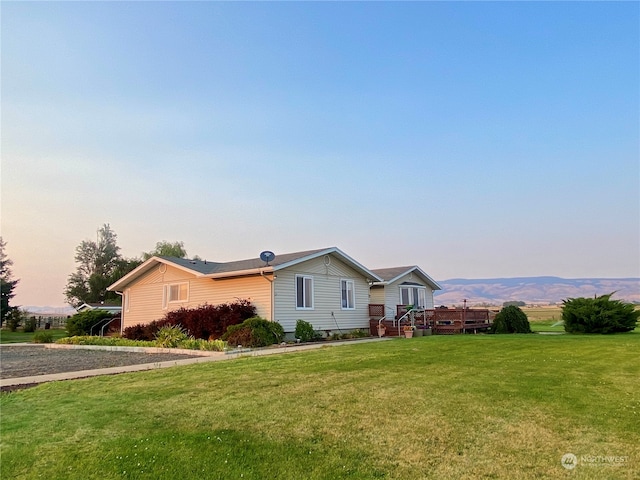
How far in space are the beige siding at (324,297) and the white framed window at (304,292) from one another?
18 centimetres

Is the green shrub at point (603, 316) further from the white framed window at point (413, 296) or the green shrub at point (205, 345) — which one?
the green shrub at point (205, 345)

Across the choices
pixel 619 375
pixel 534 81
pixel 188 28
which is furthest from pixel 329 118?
pixel 619 375

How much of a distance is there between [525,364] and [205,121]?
1326cm

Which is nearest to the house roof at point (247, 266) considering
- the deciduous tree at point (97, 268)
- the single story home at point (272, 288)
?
the single story home at point (272, 288)

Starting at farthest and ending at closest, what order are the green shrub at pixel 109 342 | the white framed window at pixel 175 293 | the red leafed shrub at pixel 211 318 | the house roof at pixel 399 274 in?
1. the house roof at pixel 399 274
2. the white framed window at pixel 175 293
3. the red leafed shrub at pixel 211 318
4. the green shrub at pixel 109 342

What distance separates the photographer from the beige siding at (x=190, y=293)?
1898 centimetres

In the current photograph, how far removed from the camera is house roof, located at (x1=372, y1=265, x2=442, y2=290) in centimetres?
2687

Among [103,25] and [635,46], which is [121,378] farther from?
[635,46]

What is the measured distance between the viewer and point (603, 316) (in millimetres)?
20344

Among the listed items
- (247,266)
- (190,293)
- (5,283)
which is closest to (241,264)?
(247,266)

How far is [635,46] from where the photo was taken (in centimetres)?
1401

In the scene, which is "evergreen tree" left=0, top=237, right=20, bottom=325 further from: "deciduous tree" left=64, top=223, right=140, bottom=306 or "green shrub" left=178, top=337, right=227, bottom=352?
"green shrub" left=178, top=337, right=227, bottom=352

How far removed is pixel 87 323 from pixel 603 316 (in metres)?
25.7

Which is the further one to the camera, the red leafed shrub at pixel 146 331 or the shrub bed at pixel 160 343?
the red leafed shrub at pixel 146 331
